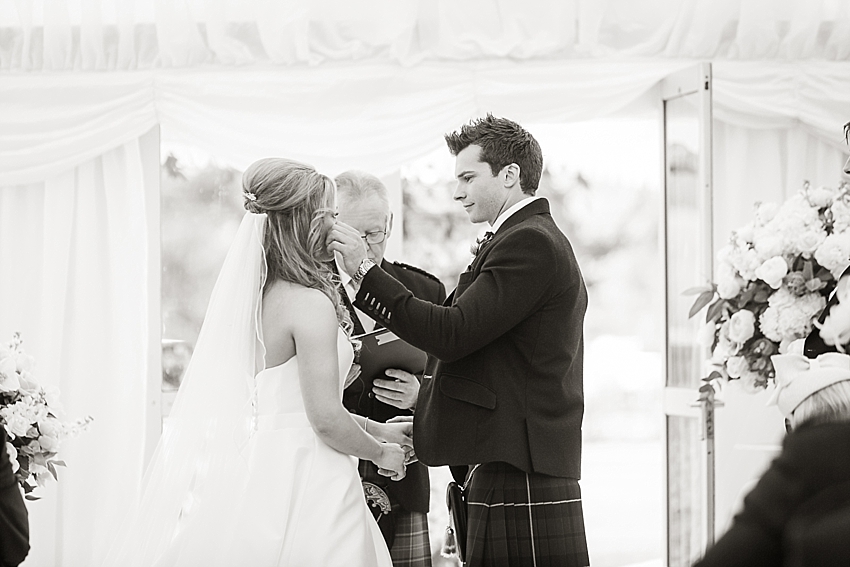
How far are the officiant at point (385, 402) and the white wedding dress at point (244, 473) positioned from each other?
1.23 feet

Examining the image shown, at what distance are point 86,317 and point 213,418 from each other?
207 centimetres

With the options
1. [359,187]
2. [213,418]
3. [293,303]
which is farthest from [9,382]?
[359,187]

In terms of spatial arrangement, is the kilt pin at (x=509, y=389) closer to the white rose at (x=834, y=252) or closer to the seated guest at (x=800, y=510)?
the white rose at (x=834, y=252)

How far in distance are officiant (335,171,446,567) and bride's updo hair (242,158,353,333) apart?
0.27 metres

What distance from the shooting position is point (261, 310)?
8.34 ft

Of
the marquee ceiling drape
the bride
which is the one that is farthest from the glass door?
the bride

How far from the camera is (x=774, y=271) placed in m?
2.77

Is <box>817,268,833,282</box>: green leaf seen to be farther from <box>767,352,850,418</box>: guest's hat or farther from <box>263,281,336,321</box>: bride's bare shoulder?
<box>263,281,336,321</box>: bride's bare shoulder

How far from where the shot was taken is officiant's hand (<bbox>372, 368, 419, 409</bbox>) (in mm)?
2965

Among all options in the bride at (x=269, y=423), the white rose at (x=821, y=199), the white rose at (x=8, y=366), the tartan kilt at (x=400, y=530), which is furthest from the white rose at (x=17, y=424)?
the white rose at (x=821, y=199)

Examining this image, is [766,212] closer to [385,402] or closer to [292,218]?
[385,402]

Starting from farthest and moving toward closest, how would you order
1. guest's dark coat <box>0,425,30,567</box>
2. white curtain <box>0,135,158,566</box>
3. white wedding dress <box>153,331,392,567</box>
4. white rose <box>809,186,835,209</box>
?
1. white curtain <box>0,135,158,566</box>
2. white rose <box>809,186,835,209</box>
3. white wedding dress <box>153,331,392,567</box>
4. guest's dark coat <box>0,425,30,567</box>

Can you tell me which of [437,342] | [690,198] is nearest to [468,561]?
[437,342]

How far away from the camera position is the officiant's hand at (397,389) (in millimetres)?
2965
